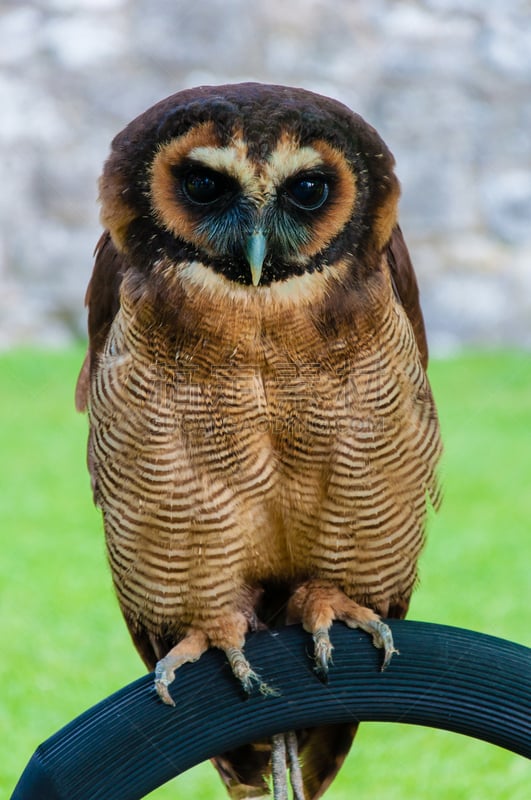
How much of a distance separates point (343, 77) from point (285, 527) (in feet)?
18.1

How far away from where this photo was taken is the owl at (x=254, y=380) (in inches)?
36.4

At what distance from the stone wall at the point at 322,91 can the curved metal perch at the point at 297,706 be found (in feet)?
16.3

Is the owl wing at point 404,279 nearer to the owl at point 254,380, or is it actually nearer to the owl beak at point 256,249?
the owl at point 254,380

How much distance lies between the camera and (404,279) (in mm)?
1191

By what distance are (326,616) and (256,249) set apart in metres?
0.40

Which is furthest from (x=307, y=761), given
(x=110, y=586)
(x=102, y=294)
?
(x=110, y=586)

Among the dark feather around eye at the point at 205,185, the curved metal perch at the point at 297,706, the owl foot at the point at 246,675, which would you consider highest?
the dark feather around eye at the point at 205,185

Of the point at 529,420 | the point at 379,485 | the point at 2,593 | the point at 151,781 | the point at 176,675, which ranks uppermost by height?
the point at 529,420

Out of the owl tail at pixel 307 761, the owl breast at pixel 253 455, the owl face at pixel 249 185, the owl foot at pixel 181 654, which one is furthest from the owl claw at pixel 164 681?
the owl face at pixel 249 185

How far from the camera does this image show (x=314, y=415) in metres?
1.03

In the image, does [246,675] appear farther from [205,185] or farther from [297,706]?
[205,185]

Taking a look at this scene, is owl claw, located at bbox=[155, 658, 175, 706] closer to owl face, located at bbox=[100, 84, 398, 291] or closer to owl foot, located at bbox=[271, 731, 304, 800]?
owl foot, located at bbox=[271, 731, 304, 800]

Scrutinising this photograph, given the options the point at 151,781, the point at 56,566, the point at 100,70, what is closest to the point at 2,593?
the point at 56,566

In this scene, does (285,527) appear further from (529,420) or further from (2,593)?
(529,420)
